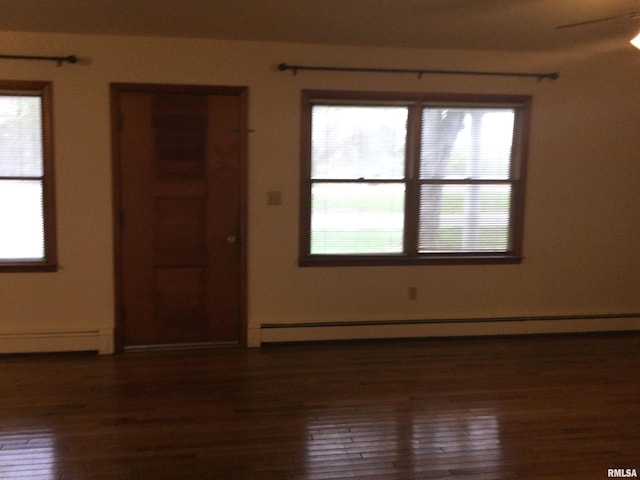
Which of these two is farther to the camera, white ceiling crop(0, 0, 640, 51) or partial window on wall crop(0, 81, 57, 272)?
partial window on wall crop(0, 81, 57, 272)

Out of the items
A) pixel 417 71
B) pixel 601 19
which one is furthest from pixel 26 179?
pixel 601 19

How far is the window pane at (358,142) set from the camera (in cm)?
453

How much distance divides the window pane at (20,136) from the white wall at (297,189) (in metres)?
0.17

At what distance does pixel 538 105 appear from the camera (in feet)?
15.5

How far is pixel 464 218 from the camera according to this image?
15.8 ft

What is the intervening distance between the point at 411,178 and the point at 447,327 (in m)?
1.35

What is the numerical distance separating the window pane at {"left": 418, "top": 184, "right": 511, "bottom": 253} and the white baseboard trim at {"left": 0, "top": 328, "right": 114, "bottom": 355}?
108 inches

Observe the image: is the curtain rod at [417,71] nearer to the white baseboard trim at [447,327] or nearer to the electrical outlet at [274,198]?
the electrical outlet at [274,198]

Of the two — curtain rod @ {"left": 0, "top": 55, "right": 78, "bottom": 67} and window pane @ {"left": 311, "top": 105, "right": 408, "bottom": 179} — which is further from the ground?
curtain rod @ {"left": 0, "top": 55, "right": 78, "bottom": 67}

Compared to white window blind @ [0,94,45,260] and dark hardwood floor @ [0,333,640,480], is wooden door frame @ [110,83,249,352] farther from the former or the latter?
white window blind @ [0,94,45,260]

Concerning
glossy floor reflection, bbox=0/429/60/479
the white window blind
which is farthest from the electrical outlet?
glossy floor reflection, bbox=0/429/60/479

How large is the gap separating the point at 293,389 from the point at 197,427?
0.78 meters

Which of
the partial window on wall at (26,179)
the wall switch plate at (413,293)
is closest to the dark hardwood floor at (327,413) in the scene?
the wall switch plate at (413,293)

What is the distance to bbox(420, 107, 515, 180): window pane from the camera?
15.3 ft
